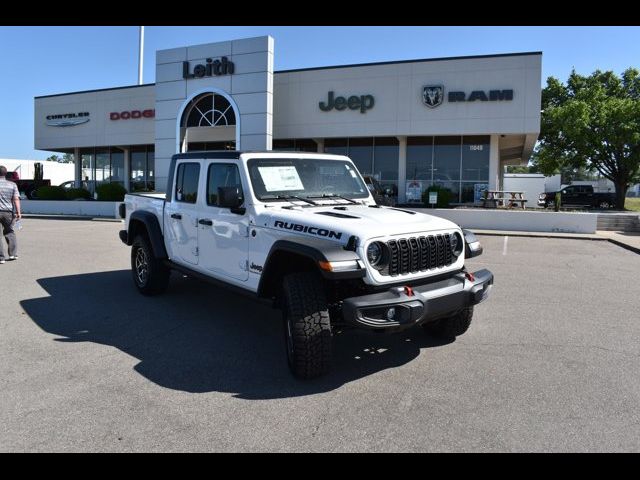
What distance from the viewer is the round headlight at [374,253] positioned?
4.06 metres

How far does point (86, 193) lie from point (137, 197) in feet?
74.1

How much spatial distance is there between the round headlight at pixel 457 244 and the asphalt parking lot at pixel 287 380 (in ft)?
3.19

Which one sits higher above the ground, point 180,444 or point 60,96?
point 60,96

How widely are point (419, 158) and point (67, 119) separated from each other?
22659mm

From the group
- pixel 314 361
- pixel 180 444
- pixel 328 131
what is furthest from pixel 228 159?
pixel 328 131


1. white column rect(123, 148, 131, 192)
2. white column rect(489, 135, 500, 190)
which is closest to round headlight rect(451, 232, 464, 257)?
white column rect(489, 135, 500, 190)

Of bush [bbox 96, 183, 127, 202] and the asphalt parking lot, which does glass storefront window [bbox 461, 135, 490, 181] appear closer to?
bush [bbox 96, 183, 127, 202]

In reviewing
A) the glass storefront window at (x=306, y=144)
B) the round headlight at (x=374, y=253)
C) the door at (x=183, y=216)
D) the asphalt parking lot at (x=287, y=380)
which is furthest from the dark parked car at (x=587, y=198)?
the round headlight at (x=374, y=253)

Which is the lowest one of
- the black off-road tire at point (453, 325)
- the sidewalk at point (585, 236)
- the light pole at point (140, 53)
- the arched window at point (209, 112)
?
the black off-road tire at point (453, 325)

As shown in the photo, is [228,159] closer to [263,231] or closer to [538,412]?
[263,231]

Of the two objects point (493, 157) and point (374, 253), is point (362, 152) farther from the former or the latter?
point (374, 253)

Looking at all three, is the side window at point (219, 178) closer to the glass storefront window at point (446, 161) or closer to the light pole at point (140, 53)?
the glass storefront window at point (446, 161)

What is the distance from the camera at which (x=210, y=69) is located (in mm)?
23016
